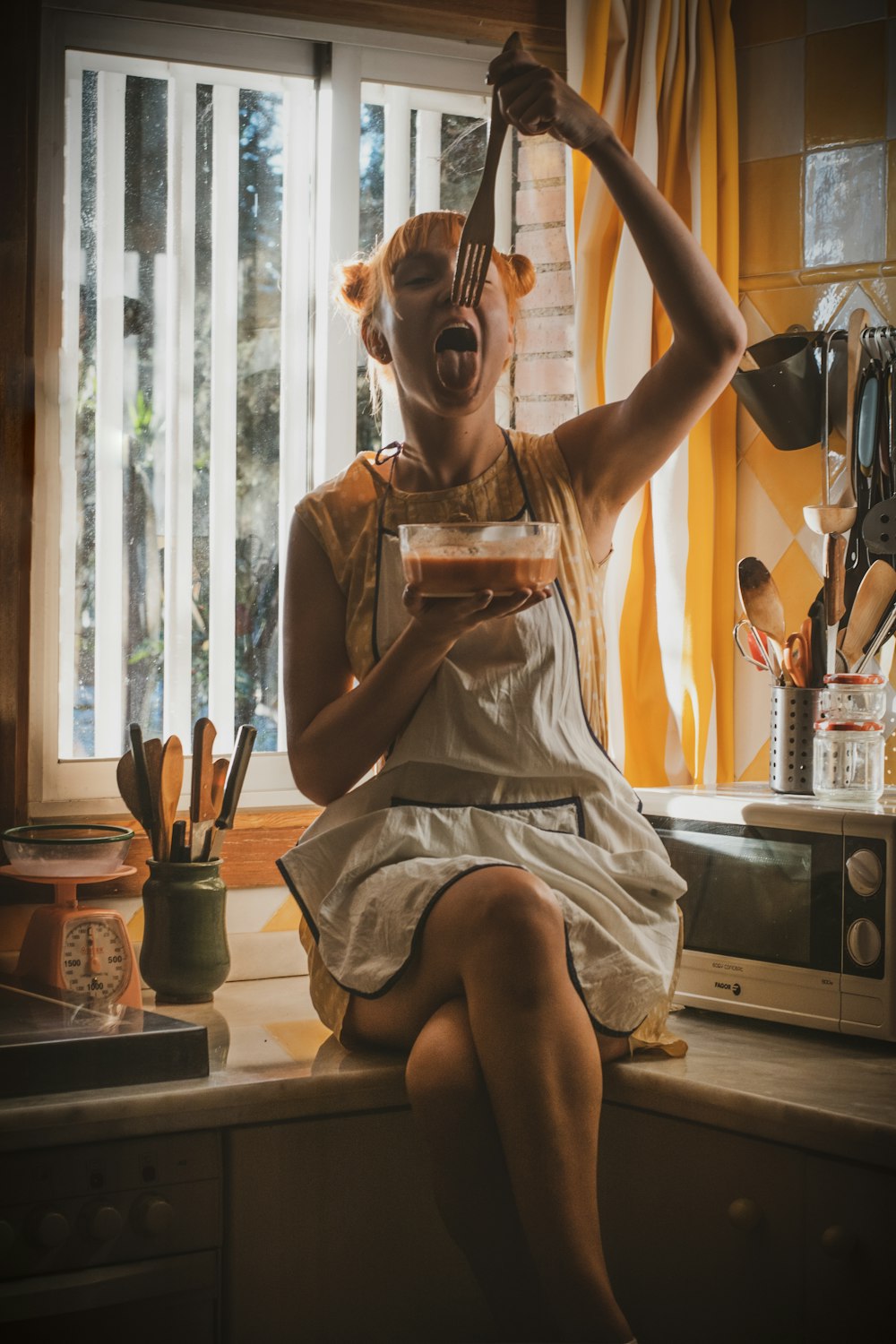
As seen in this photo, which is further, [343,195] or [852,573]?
[343,195]

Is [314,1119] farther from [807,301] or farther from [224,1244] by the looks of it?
[807,301]

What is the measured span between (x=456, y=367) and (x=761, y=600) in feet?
1.81

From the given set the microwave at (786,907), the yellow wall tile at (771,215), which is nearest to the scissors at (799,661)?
the microwave at (786,907)

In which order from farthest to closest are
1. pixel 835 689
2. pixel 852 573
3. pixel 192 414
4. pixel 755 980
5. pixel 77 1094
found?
pixel 192 414 < pixel 852 573 < pixel 835 689 < pixel 755 980 < pixel 77 1094

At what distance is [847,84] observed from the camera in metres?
2.00

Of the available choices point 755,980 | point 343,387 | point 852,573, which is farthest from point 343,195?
point 755,980

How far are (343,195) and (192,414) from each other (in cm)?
41

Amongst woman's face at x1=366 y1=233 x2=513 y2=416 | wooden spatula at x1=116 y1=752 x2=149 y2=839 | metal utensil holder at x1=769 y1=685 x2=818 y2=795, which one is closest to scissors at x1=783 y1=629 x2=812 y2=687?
metal utensil holder at x1=769 y1=685 x2=818 y2=795

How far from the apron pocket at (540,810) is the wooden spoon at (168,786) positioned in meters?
0.38

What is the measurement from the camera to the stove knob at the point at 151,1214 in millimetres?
1272

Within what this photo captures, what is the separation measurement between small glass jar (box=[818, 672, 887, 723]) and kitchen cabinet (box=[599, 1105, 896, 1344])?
578 millimetres

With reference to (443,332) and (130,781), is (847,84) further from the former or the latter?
(130,781)

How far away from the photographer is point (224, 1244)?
1333 millimetres

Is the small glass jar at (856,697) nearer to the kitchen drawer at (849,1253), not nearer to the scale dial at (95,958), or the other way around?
the kitchen drawer at (849,1253)
